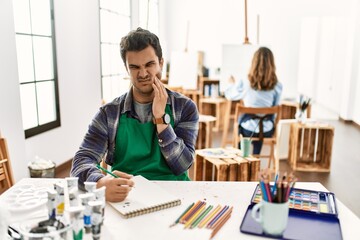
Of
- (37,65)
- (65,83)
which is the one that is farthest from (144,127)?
(65,83)

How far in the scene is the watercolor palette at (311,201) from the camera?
3.95 ft

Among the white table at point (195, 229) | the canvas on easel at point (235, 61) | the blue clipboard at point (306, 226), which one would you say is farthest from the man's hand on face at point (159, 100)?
the canvas on easel at point (235, 61)

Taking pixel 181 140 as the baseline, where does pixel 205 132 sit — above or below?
below

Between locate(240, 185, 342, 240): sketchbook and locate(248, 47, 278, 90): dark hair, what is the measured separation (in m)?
2.58

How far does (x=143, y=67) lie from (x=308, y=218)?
33.4 inches

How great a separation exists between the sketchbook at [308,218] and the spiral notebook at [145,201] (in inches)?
10.1

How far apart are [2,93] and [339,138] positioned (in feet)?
15.1

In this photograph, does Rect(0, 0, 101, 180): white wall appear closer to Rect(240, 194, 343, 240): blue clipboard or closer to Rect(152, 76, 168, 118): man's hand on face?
Rect(152, 76, 168, 118): man's hand on face

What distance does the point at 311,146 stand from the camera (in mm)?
4219

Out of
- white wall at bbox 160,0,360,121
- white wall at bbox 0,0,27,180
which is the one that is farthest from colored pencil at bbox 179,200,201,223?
white wall at bbox 160,0,360,121

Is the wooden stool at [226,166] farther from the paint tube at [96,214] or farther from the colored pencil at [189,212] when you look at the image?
the paint tube at [96,214]

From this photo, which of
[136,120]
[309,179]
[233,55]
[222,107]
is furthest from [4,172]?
[222,107]

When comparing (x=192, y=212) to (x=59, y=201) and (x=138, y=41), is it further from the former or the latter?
(x=138, y=41)

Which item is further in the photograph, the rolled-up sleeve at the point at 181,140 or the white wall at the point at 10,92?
the white wall at the point at 10,92
